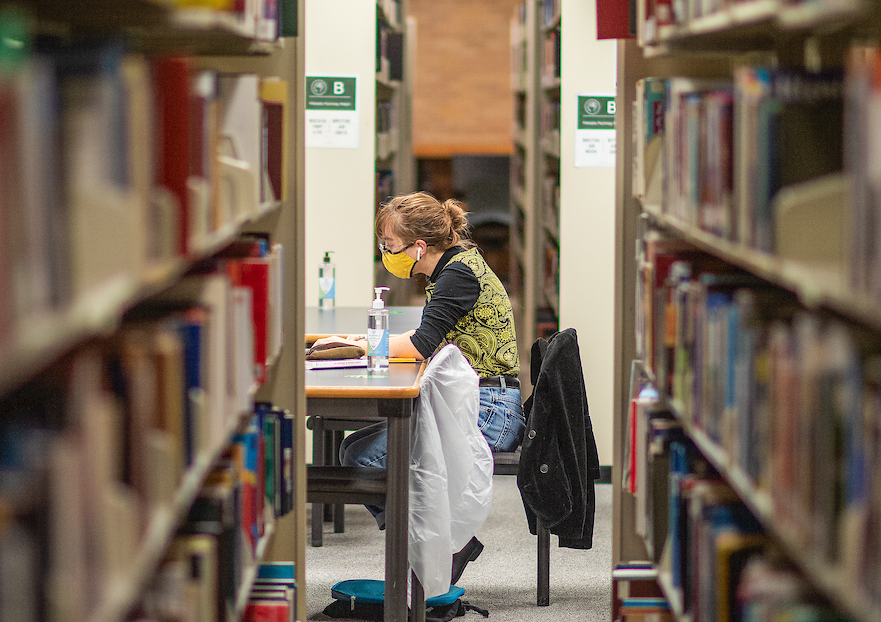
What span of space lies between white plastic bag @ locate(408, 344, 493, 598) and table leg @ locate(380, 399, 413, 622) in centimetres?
6

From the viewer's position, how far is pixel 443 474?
2809 millimetres

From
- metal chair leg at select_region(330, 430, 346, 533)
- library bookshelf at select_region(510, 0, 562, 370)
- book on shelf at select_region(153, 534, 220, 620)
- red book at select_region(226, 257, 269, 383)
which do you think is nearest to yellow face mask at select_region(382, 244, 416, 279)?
metal chair leg at select_region(330, 430, 346, 533)

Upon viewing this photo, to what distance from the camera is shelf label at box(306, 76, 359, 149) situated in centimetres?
423

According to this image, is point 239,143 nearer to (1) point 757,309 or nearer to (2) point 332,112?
(1) point 757,309

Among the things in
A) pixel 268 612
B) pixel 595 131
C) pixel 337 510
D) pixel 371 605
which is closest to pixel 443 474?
pixel 371 605

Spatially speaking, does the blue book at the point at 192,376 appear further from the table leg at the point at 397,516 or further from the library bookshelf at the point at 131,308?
the table leg at the point at 397,516

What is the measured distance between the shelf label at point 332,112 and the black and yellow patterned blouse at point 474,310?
1167 millimetres

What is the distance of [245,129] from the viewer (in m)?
1.82

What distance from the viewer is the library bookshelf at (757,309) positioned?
108 cm

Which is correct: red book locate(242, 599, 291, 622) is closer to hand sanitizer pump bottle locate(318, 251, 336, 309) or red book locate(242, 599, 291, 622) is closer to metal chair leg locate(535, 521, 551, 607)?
metal chair leg locate(535, 521, 551, 607)

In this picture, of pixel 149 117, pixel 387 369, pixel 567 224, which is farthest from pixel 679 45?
pixel 567 224

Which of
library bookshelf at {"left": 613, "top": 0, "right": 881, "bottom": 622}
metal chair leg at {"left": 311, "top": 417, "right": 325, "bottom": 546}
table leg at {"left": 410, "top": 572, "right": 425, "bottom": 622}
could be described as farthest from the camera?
metal chair leg at {"left": 311, "top": 417, "right": 325, "bottom": 546}

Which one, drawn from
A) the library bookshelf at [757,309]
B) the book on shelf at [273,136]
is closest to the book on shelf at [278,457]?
the book on shelf at [273,136]

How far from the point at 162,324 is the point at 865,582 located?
0.91 meters
